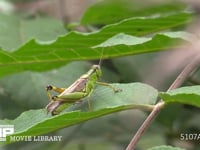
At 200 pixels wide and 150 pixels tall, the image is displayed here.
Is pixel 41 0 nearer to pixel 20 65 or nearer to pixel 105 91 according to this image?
pixel 20 65

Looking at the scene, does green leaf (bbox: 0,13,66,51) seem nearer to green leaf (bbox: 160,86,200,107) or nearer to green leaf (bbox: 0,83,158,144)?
green leaf (bbox: 0,83,158,144)

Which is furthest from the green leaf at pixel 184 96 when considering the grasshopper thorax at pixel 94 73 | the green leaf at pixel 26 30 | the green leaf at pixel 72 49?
the green leaf at pixel 26 30

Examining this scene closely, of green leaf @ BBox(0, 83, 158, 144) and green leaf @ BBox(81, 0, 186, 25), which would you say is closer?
green leaf @ BBox(0, 83, 158, 144)

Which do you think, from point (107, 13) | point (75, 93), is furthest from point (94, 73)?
point (107, 13)

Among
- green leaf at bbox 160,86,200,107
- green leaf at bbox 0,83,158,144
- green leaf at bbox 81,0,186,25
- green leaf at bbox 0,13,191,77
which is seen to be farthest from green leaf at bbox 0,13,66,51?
green leaf at bbox 160,86,200,107

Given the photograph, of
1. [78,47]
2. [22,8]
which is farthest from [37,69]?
[22,8]
